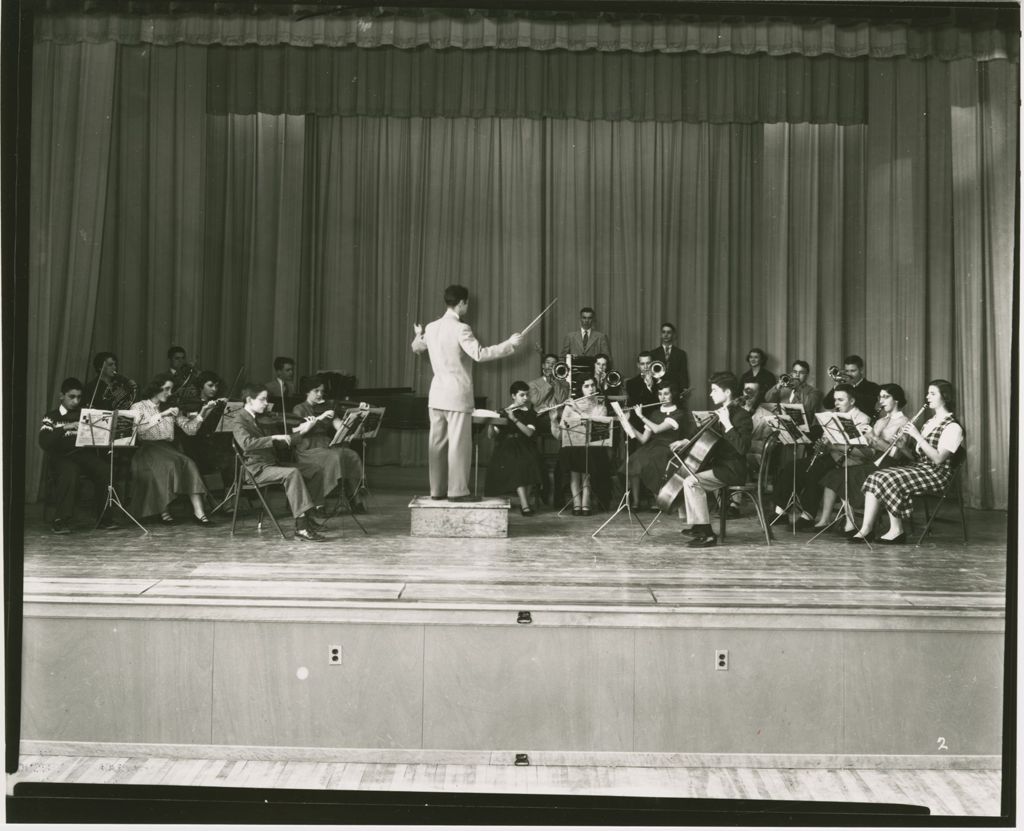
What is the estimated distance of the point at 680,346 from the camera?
32.7 ft

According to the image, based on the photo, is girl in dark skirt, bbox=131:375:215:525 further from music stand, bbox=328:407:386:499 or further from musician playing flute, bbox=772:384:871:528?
musician playing flute, bbox=772:384:871:528

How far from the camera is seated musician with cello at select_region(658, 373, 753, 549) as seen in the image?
6.19 m

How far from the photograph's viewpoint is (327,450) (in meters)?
6.57

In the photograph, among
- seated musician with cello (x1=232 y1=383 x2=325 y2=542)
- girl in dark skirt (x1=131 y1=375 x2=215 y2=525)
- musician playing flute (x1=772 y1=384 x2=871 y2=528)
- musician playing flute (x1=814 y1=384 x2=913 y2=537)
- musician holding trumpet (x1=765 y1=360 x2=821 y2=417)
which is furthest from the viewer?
musician holding trumpet (x1=765 y1=360 x2=821 y2=417)

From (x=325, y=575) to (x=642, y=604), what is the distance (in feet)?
5.19

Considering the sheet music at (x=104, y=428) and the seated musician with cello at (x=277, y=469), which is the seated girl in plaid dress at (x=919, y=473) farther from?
the sheet music at (x=104, y=428)

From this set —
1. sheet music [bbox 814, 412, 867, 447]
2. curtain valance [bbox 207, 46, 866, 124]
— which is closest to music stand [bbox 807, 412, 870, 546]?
sheet music [bbox 814, 412, 867, 447]

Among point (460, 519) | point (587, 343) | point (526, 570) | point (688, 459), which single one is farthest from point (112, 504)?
point (587, 343)

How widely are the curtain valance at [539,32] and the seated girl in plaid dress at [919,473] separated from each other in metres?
1.92

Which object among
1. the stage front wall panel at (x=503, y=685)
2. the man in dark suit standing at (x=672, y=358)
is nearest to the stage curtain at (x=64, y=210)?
the stage front wall panel at (x=503, y=685)

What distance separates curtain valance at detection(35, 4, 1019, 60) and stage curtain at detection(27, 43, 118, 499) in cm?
22

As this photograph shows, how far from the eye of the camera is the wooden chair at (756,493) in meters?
6.23

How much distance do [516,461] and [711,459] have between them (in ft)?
4.94

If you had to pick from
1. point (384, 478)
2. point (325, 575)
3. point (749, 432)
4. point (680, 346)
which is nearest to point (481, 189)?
point (680, 346)
